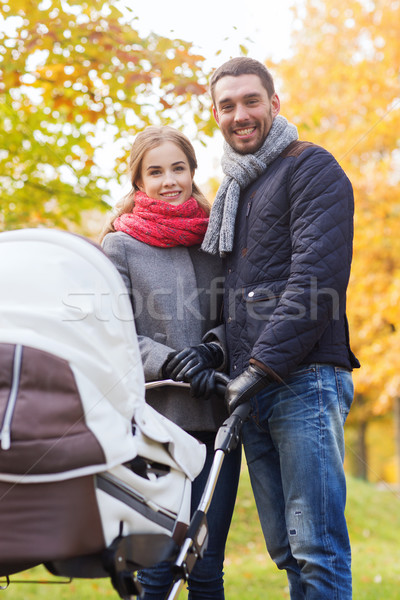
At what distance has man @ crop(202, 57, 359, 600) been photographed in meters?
2.29

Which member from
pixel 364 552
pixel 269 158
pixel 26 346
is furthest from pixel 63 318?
pixel 364 552

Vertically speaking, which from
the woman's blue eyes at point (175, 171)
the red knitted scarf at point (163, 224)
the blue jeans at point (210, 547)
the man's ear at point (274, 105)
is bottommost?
the blue jeans at point (210, 547)

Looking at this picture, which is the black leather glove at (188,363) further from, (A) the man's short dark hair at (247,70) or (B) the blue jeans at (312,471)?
(A) the man's short dark hair at (247,70)

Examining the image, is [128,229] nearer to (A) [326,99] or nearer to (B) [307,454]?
(B) [307,454]

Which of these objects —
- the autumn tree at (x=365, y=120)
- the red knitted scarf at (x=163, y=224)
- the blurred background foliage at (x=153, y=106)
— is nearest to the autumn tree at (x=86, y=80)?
the blurred background foliage at (x=153, y=106)

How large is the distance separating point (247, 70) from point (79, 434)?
1671 millimetres

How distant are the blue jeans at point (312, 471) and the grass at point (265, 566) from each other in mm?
2386

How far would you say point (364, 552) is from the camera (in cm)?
666

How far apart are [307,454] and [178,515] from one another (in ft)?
1.69

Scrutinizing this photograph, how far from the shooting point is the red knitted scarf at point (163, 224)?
281cm

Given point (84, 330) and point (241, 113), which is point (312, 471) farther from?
point (241, 113)

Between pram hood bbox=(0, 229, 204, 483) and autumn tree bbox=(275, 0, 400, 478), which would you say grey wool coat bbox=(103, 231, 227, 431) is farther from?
autumn tree bbox=(275, 0, 400, 478)

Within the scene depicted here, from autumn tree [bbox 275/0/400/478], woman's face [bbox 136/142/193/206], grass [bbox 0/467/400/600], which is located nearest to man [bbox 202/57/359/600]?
woman's face [bbox 136/142/193/206]

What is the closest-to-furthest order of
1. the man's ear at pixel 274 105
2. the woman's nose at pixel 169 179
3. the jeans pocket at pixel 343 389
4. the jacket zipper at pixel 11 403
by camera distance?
the jacket zipper at pixel 11 403, the jeans pocket at pixel 343 389, the man's ear at pixel 274 105, the woman's nose at pixel 169 179
